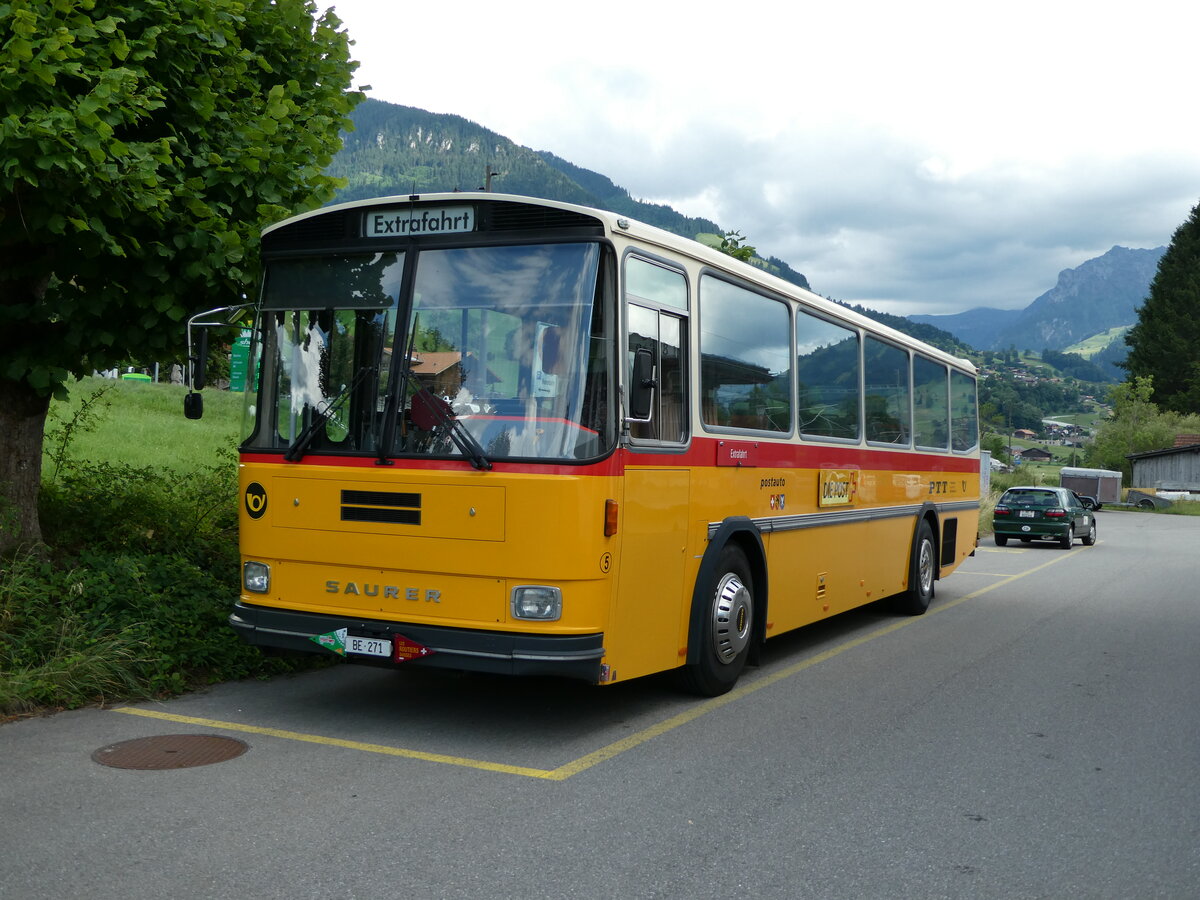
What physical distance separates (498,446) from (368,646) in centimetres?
139

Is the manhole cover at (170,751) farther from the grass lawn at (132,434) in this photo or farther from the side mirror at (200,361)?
the grass lawn at (132,434)

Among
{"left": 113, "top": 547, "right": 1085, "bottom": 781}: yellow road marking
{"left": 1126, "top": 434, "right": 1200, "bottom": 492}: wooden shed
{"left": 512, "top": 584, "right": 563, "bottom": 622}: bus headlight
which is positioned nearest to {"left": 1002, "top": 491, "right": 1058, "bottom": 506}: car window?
{"left": 113, "top": 547, "right": 1085, "bottom": 781}: yellow road marking

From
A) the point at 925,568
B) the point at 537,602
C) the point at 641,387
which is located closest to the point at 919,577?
the point at 925,568

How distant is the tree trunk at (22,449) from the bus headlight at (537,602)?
479 cm

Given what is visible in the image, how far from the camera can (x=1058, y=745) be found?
6.73m

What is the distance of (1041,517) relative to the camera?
27.4 m

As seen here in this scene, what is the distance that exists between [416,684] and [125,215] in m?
3.78

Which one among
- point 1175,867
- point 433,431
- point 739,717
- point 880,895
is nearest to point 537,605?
point 433,431

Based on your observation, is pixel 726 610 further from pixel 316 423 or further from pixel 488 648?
pixel 316 423

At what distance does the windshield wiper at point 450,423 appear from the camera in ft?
20.4

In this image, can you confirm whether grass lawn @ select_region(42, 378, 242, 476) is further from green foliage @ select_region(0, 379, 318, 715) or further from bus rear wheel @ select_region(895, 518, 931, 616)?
bus rear wheel @ select_region(895, 518, 931, 616)

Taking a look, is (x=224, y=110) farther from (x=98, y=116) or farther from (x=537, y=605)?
(x=537, y=605)

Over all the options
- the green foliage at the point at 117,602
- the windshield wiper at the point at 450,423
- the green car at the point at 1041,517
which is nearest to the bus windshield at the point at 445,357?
the windshield wiper at the point at 450,423

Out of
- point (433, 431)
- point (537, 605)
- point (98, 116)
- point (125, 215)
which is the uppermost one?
point (98, 116)
